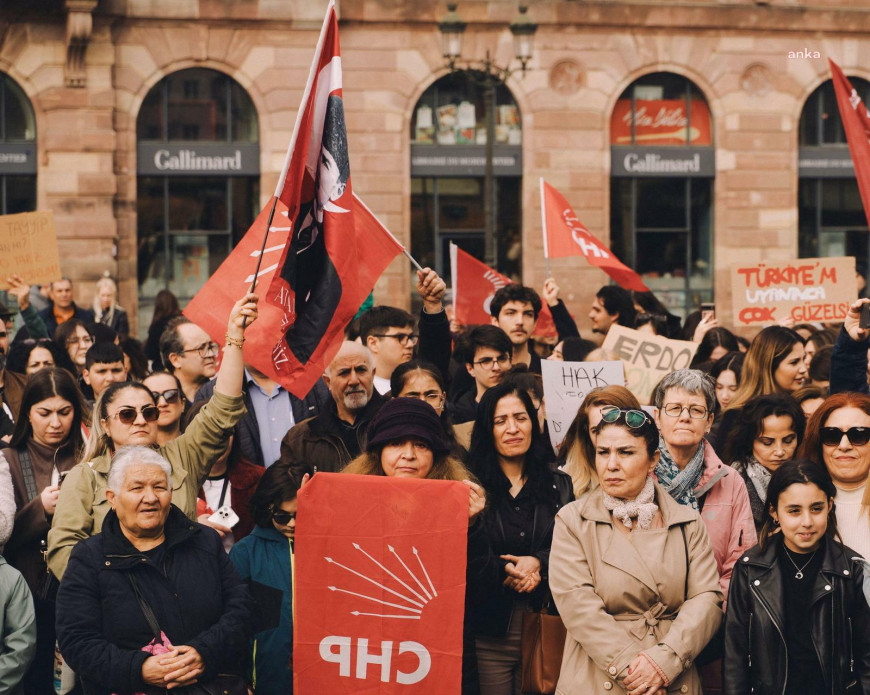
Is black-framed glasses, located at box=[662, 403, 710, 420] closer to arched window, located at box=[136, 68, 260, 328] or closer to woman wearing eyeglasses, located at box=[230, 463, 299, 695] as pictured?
woman wearing eyeglasses, located at box=[230, 463, 299, 695]

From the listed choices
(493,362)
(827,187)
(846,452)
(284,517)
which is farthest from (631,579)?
(827,187)

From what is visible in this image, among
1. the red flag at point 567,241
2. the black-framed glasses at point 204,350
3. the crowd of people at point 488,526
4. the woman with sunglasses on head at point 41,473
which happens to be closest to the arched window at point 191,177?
the red flag at point 567,241

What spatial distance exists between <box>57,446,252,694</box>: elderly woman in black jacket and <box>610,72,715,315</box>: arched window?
54.7ft

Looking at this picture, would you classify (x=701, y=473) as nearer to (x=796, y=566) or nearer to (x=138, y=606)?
(x=796, y=566)

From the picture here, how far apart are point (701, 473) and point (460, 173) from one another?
1534 cm

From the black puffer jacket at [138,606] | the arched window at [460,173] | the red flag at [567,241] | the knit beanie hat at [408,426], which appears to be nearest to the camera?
the black puffer jacket at [138,606]

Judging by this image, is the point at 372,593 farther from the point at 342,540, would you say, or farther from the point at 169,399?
the point at 169,399

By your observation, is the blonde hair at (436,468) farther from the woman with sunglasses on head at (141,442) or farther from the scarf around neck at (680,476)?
the scarf around neck at (680,476)

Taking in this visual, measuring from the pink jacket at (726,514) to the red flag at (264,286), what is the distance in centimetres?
186

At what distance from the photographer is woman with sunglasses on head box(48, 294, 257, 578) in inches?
206

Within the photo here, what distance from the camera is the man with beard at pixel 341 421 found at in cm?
595

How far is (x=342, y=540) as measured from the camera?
5.01 m

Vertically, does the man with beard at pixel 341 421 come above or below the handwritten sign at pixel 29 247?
below

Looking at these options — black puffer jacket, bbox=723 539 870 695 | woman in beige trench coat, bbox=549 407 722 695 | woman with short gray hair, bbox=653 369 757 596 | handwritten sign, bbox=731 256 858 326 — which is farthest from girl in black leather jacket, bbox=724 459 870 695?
handwritten sign, bbox=731 256 858 326
